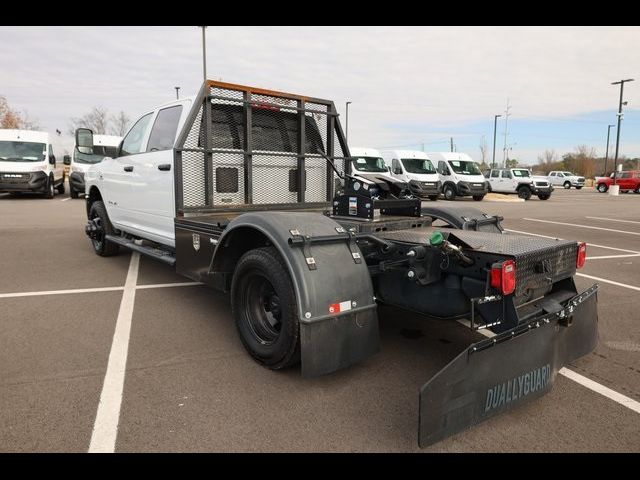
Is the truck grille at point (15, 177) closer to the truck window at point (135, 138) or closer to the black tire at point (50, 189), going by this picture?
the black tire at point (50, 189)

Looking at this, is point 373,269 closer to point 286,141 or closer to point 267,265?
point 267,265

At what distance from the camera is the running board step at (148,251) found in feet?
17.0

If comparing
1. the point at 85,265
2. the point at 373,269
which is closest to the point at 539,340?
the point at 373,269

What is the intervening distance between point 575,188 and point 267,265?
51145mm

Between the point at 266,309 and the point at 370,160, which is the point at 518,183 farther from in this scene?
the point at 266,309

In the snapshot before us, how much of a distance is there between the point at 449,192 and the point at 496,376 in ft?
73.8

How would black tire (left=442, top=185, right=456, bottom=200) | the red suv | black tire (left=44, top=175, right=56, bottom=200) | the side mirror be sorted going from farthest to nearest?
the red suv
black tire (left=442, top=185, right=456, bottom=200)
black tire (left=44, top=175, right=56, bottom=200)
the side mirror

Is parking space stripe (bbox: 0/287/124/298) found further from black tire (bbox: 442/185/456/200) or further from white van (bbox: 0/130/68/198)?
black tire (bbox: 442/185/456/200)

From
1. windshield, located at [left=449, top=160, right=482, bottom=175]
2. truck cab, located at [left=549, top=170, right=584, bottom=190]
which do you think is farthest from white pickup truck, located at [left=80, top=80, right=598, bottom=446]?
truck cab, located at [left=549, top=170, right=584, bottom=190]

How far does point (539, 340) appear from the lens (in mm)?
2812

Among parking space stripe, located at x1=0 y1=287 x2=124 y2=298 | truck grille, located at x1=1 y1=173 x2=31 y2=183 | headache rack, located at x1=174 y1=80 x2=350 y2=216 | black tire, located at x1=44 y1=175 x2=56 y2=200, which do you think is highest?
headache rack, located at x1=174 y1=80 x2=350 y2=216

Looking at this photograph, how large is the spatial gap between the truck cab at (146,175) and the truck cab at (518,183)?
82.3 ft

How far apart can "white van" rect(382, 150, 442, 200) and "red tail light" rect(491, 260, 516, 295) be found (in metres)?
19.5

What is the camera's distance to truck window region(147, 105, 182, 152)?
514cm
